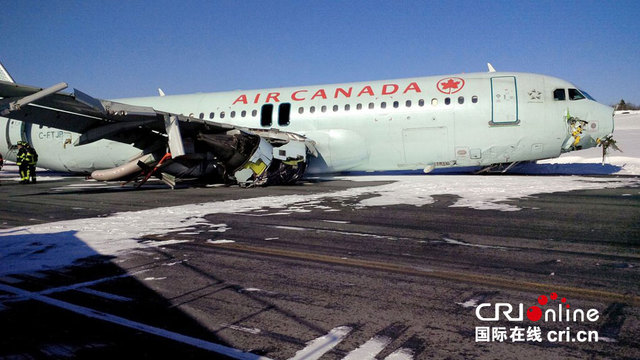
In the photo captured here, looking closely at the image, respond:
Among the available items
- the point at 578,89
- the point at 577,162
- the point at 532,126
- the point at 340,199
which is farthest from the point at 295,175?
the point at 577,162

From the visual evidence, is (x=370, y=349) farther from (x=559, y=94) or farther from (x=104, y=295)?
(x=559, y=94)

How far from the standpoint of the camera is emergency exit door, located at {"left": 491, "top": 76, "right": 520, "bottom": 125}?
15.6 m

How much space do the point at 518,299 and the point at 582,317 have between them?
506 mm

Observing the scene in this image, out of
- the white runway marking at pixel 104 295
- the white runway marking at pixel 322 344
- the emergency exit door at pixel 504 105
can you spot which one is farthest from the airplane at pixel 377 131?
the white runway marking at pixel 322 344

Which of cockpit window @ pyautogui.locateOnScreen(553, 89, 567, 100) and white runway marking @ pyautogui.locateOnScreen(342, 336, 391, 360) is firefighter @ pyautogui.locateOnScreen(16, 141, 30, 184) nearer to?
white runway marking @ pyautogui.locateOnScreen(342, 336, 391, 360)

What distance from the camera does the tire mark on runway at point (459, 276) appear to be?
12.8ft

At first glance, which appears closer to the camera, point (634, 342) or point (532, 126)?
point (634, 342)

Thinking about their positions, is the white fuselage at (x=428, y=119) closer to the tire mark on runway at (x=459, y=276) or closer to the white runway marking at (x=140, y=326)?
A: the tire mark on runway at (x=459, y=276)

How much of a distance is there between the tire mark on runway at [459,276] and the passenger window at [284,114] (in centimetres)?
1206

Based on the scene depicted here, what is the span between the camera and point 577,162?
22.5m

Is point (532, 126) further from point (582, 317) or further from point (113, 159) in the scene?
point (113, 159)

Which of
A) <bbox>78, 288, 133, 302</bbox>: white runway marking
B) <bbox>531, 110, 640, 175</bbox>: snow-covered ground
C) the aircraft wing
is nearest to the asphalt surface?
<bbox>78, 288, 133, 302</bbox>: white runway marking

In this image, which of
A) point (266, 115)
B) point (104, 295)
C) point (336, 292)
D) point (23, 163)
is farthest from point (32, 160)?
point (336, 292)

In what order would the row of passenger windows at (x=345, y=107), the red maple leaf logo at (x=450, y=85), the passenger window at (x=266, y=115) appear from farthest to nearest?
1. the passenger window at (x=266, y=115)
2. the red maple leaf logo at (x=450, y=85)
3. the row of passenger windows at (x=345, y=107)
